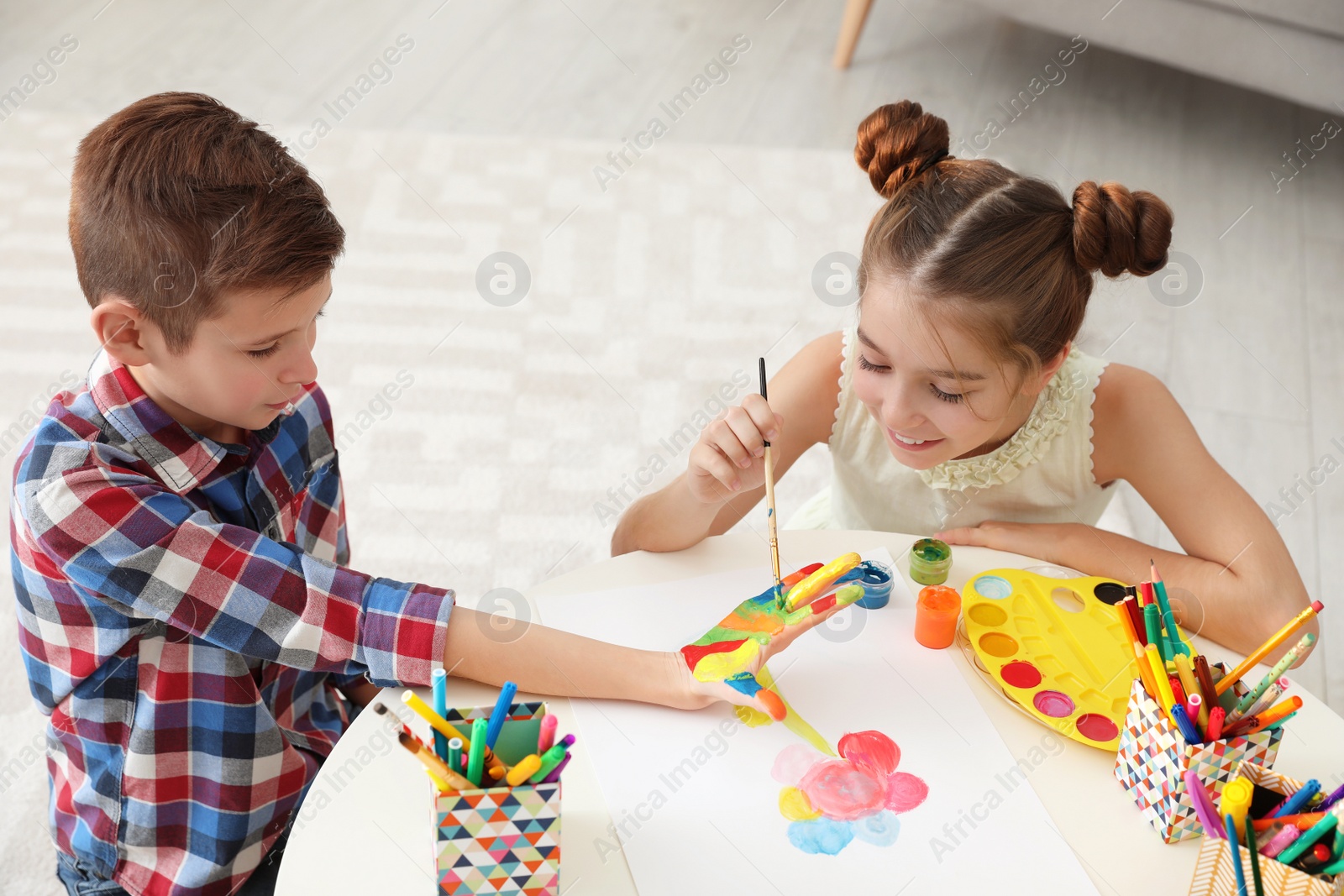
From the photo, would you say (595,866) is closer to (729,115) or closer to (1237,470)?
(1237,470)

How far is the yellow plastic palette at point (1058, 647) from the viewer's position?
92cm

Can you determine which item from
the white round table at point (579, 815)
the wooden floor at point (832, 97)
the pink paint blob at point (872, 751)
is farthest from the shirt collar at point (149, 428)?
the wooden floor at point (832, 97)

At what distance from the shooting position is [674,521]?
1.08 m

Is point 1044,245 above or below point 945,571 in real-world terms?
above

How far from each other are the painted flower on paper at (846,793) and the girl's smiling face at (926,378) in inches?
12.9

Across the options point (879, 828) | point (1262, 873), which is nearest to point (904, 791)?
point (879, 828)

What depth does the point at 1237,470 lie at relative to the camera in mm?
2213

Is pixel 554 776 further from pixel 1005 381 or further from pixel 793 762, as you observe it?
pixel 1005 381

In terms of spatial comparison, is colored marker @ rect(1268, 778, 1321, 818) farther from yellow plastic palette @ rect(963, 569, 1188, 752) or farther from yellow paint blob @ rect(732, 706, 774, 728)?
yellow paint blob @ rect(732, 706, 774, 728)

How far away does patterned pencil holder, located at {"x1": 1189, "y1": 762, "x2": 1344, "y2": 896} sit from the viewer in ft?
2.20

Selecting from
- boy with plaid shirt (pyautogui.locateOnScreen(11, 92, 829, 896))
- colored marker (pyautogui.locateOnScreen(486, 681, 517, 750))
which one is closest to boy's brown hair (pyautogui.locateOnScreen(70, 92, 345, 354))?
boy with plaid shirt (pyautogui.locateOnScreen(11, 92, 829, 896))

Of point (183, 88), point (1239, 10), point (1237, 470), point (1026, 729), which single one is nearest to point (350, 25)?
point (183, 88)

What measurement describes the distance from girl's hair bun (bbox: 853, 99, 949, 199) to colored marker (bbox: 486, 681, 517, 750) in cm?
66

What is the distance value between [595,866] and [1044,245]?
0.68 meters
